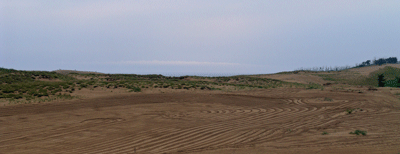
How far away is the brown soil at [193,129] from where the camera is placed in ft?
19.3

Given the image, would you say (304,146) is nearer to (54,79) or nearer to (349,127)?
(349,127)

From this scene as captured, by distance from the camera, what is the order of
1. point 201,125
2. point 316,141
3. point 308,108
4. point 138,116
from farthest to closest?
point 308,108
point 138,116
point 201,125
point 316,141

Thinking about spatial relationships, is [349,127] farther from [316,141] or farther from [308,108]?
[308,108]

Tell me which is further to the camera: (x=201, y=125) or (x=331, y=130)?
(x=201, y=125)

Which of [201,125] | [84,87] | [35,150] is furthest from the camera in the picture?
Answer: [84,87]

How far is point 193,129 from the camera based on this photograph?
763 centimetres

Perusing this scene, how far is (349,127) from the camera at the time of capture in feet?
26.2

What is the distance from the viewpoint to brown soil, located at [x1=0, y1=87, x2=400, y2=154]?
5.88m

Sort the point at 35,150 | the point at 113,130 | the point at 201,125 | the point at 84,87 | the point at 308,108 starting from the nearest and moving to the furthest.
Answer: the point at 35,150, the point at 113,130, the point at 201,125, the point at 308,108, the point at 84,87

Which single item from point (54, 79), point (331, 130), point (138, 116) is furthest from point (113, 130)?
point (54, 79)

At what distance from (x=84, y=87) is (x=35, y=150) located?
14.5 meters

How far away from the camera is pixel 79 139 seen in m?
6.61

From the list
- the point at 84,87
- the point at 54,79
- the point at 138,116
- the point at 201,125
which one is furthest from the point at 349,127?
the point at 54,79

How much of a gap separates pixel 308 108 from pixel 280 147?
23.2 ft
